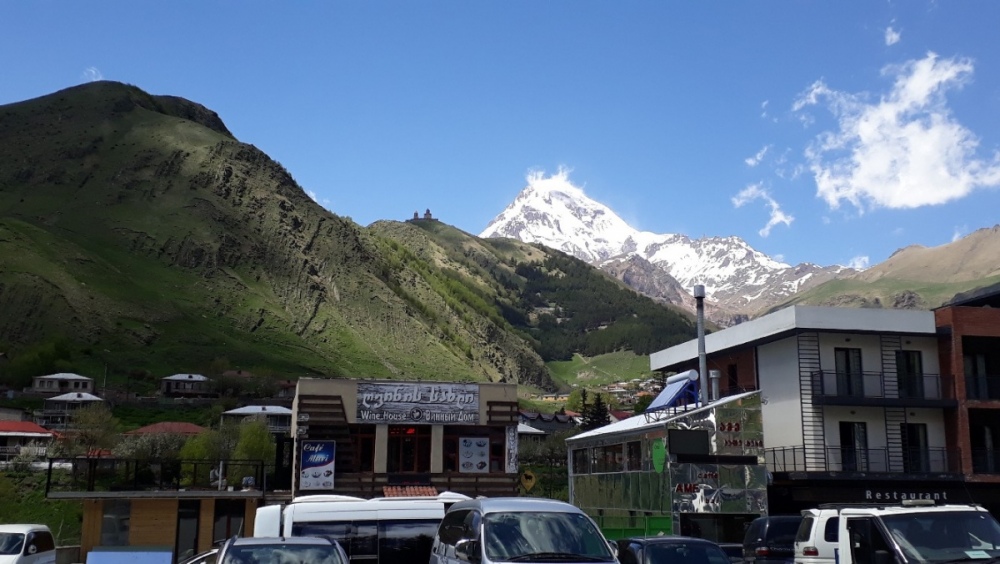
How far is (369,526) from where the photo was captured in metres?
19.5

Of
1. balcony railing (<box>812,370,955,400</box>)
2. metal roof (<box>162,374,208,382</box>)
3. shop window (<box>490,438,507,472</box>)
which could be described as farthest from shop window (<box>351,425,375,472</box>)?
metal roof (<box>162,374,208,382</box>)

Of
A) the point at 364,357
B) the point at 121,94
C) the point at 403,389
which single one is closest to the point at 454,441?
the point at 403,389

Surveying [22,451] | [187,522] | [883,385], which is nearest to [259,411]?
[22,451]

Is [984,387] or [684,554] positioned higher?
[984,387]

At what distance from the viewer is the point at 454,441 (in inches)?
1677

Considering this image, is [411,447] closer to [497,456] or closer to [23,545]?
[497,456]

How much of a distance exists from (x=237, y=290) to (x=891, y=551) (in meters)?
136

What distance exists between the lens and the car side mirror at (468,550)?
12.1m

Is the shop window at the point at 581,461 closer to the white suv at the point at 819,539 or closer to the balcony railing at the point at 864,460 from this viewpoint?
the balcony railing at the point at 864,460

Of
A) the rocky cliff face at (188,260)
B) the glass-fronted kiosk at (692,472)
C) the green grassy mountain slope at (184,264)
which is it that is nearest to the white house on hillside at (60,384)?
the green grassy mountain slope at (184,264)

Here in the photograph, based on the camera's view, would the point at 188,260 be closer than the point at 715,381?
No

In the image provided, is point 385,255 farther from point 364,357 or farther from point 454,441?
point 454,441

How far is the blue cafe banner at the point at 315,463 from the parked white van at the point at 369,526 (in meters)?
21.2

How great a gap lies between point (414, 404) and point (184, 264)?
356ft
